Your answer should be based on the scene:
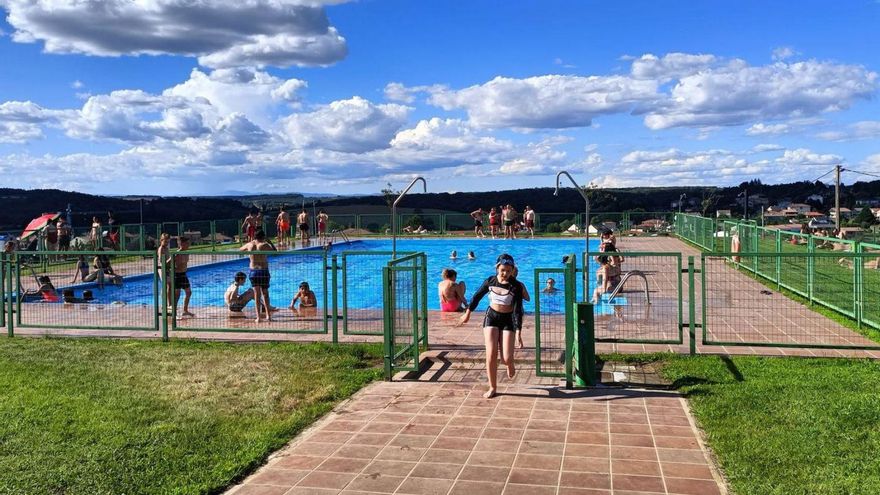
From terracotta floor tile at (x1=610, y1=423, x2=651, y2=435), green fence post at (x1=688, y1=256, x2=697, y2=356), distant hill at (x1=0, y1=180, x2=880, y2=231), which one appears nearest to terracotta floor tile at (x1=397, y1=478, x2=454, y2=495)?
terracotta floor tile at (x1=610, y1=423, x2=651, y2=435)

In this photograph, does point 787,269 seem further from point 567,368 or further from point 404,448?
point 404,448

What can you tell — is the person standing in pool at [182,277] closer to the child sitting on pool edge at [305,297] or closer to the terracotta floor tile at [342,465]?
the child sitting on pool edge at [305,297]

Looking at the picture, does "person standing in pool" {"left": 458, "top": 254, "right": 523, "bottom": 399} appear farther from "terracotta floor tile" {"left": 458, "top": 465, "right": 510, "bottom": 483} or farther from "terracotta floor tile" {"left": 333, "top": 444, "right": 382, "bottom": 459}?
"terracotta floor tile" {"left": 458, "top": 465, "right": 510, "bottom": 483}

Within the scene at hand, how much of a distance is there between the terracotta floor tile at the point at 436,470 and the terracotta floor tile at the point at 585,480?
0.78m

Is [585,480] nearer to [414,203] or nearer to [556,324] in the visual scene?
[556,324]

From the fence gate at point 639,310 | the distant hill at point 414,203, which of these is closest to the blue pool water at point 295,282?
the fence gate at point 639,310

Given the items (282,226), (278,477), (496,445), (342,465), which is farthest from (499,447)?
(282,226)

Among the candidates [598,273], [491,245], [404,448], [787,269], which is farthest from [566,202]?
[404,448]

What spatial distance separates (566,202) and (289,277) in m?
61.4

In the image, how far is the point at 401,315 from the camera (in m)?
9.02

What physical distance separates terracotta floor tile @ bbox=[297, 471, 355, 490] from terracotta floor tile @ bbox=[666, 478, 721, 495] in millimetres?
2267

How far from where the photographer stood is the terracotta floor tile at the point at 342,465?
5629mm

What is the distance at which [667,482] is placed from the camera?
17.3 ft

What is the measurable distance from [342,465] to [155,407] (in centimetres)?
267
